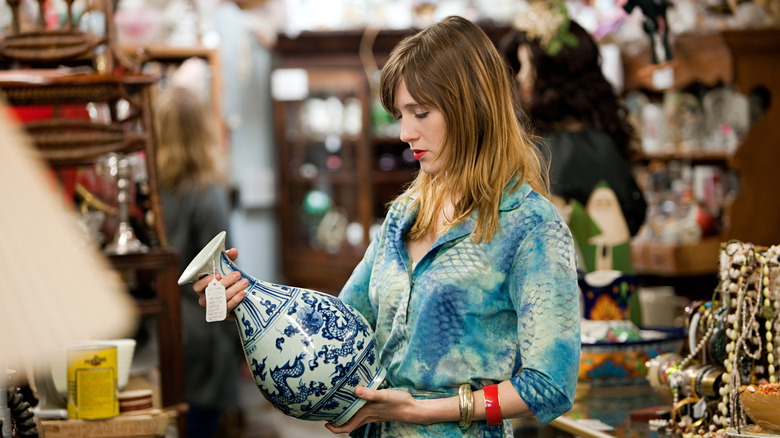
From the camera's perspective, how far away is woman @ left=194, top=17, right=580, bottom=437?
4.57ft

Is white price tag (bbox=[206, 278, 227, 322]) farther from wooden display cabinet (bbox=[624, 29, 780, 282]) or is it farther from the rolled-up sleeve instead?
wooden display cabinet (bbox=[624, 29, 780, 282])

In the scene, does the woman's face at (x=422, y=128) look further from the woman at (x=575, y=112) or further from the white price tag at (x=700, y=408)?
the woman at (x=575, y=112)

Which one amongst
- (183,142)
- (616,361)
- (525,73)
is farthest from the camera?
(183,142)

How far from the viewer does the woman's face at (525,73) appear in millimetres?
2928

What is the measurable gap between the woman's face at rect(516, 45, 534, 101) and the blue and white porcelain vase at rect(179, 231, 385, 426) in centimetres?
167

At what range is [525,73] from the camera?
2973mm

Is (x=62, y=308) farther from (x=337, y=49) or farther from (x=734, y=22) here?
(x=337, y=49)

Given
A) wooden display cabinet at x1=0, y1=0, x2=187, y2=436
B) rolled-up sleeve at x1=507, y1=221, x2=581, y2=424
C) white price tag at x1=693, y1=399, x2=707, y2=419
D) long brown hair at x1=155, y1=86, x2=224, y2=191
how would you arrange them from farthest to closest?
long brown hair at x1=155, y1=86, x2=224, y2=191 < wooden display cabinet at x1=0, y1=0, x2=187, y2=436 < white price tag at x1=693, y1=399, x2=707, y2=419 < rolled-up sleeve at x1=507, y1=221, x2=581, y2=424

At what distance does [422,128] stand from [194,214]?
8.79ft

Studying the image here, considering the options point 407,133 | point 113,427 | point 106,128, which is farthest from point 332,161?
point 407,133

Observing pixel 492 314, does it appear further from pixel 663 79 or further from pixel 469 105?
pixel 663 79

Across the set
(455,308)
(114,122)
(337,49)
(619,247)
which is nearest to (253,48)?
(337,49)

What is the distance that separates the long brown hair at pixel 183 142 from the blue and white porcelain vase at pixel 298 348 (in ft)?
8.56

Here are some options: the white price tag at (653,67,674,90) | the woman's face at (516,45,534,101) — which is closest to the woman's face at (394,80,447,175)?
the woman's face at (516,45,534,101)
